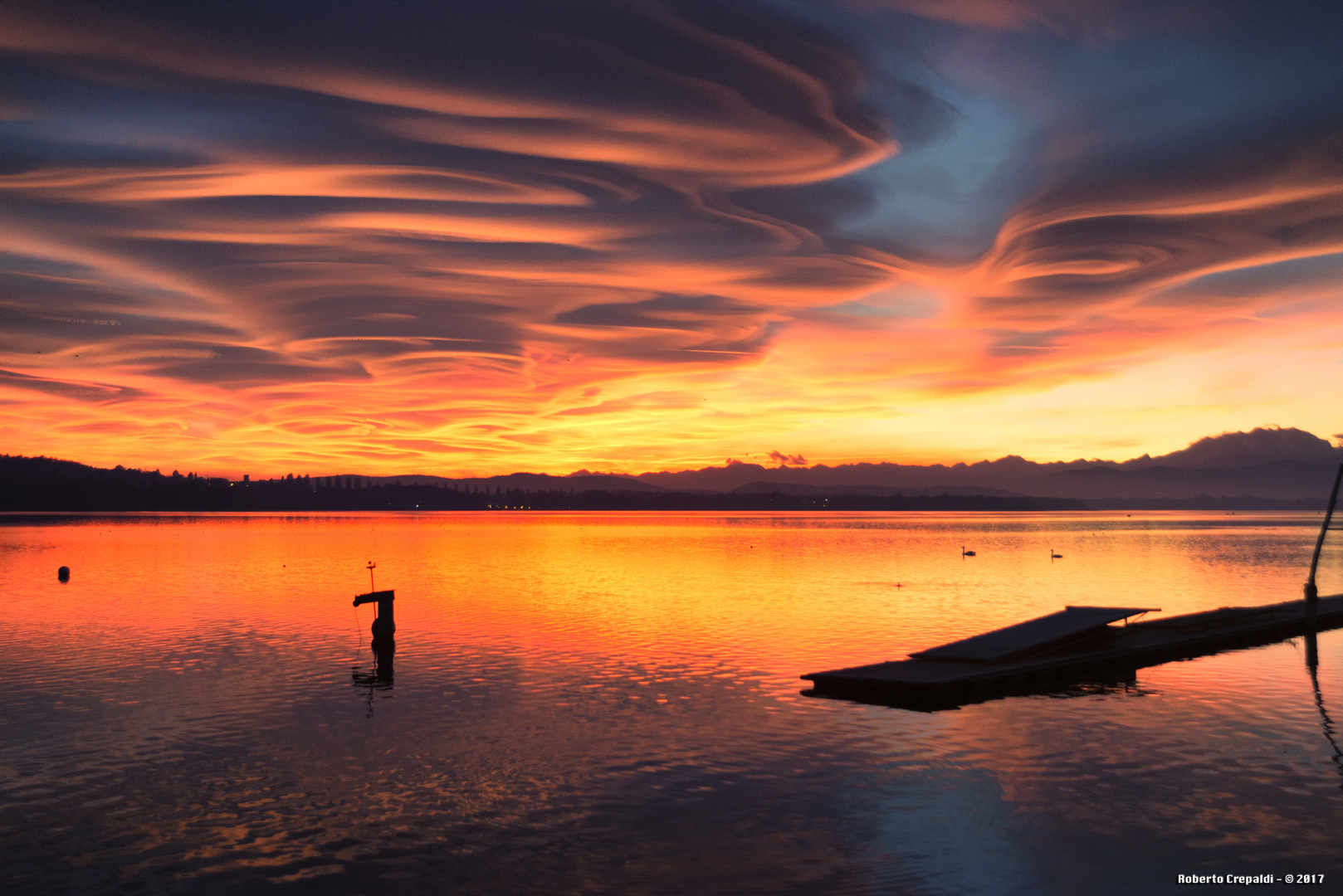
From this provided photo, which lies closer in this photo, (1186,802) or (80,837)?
(80,837)

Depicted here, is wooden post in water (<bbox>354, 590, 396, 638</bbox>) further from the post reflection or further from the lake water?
the post reflection

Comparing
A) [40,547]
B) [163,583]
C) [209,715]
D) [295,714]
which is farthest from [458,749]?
[40,547]

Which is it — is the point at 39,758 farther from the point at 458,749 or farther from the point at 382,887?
the point at 382,887

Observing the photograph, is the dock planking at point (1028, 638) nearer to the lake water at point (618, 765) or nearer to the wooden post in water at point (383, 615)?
the lake water at point (618, 765)

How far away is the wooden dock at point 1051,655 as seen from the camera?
3309 centimetres

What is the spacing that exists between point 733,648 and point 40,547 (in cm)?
13765

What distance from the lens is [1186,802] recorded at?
70.3 feet

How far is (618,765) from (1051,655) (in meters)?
23.0

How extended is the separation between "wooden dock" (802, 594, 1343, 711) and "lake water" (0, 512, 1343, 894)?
107 centimetres

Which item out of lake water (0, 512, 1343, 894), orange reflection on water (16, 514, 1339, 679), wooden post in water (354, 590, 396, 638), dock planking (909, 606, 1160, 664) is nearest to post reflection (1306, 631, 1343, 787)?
lake water (0, 512, 1343, 894)

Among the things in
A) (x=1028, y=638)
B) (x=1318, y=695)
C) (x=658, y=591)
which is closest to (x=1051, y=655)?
(x=1028, y=638)

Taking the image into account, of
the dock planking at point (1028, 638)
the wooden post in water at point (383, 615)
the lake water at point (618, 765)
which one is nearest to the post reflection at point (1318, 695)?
the lake water at point (618, 765)

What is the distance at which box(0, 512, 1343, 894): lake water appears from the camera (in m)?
17.9

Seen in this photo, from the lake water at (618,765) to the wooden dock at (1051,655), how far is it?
1.07 m
